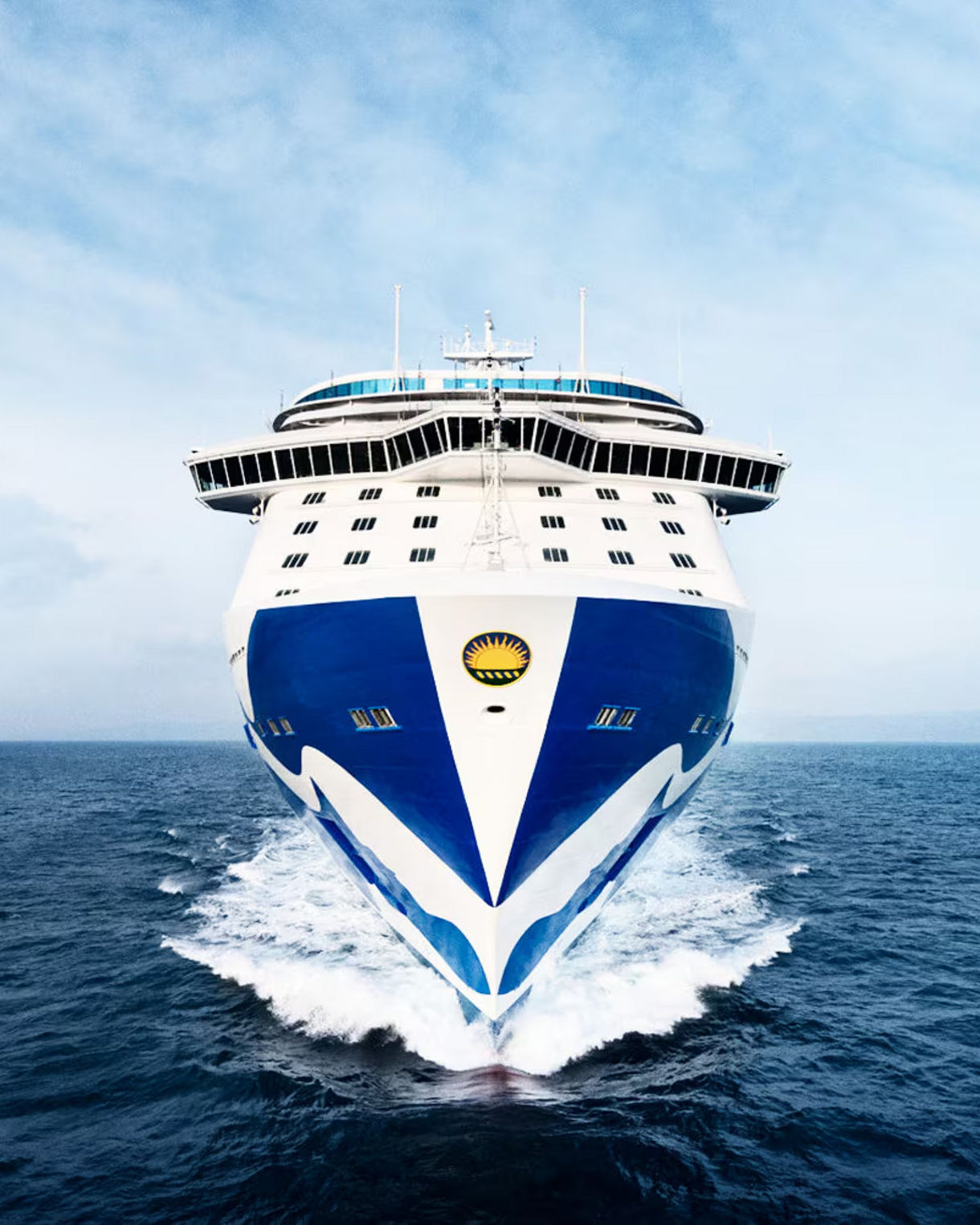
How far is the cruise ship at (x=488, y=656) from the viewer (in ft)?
38.7

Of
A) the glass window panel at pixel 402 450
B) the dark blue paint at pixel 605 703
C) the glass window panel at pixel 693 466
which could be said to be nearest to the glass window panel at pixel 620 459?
the glass window panel at pixel 693 466

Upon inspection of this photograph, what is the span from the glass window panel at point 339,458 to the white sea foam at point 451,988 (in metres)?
10.8

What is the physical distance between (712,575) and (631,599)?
5.91 m

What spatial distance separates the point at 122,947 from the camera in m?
18.6

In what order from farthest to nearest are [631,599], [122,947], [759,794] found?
[759,794] → [122,947] → [631,599]

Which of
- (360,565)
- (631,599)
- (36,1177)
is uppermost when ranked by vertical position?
(360,565)

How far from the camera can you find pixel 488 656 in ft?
38.0

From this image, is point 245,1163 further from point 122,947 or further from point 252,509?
point 252,509

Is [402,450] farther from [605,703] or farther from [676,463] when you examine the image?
[605,703]

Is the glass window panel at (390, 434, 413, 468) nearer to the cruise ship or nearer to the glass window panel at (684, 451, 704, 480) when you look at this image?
the cruise ship

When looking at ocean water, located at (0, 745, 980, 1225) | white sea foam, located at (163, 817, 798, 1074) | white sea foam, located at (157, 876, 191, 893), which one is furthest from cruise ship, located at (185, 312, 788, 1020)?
white sea foam, located at (157, 876, 191, 893)

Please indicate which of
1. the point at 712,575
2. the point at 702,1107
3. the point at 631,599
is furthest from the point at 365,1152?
the point at 712,575

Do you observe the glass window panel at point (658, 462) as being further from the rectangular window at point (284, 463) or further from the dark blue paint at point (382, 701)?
the dark blue paint at point (382, 701)

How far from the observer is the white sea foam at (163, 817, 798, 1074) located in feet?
42.3
